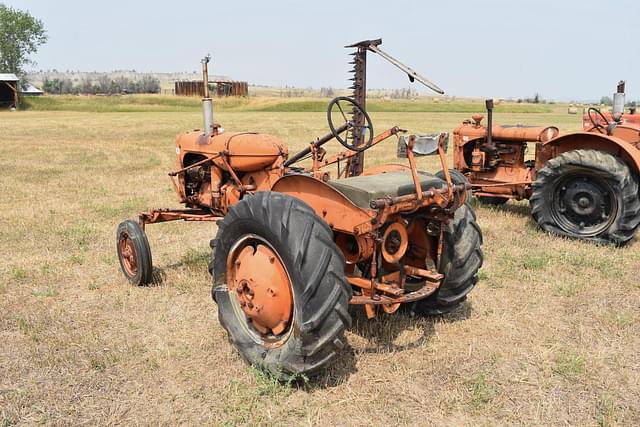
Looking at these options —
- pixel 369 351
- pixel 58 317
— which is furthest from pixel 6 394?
pixel 369 351

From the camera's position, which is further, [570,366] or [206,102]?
[206,102]

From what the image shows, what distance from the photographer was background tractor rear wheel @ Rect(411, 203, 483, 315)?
376 centimetres

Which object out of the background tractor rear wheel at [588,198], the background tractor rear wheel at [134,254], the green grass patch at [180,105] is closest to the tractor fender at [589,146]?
the background tractor rear wheel at [588,198]

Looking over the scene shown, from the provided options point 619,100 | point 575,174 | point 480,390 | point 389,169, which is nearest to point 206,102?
point 389,169

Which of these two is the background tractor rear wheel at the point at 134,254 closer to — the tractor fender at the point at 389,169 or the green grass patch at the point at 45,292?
the green grass patch at the point at 45,292

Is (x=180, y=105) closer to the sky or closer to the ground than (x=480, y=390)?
closer to the sky

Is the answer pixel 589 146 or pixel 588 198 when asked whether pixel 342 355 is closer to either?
pixel 588 198

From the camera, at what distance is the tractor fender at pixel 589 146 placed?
6.09m

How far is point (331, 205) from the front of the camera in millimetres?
3209

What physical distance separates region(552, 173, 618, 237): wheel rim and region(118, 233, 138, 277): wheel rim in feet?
16.0

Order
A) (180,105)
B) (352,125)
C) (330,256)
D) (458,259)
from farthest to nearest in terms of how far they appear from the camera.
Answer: (180,105), (352,125), (458,259), (330,256)

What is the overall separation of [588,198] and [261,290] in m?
4.74

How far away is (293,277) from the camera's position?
2.96 m

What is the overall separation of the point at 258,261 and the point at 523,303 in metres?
2.51
